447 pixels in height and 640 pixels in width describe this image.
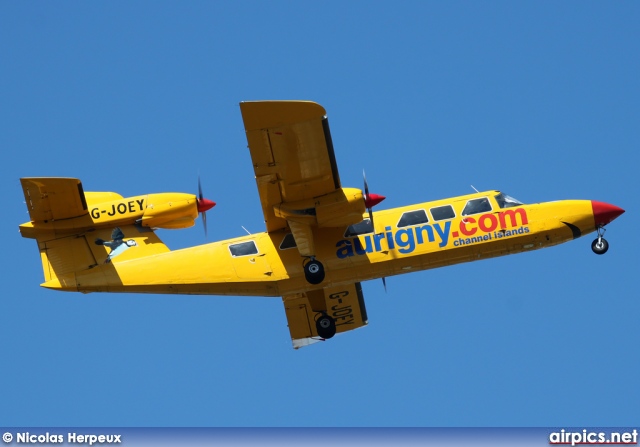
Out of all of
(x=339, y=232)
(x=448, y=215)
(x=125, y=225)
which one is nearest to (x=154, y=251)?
(x=125, y=225)

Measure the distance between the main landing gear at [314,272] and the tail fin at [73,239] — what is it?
160 inches

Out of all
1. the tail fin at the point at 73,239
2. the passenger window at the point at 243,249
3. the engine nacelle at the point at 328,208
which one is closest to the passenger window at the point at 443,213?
the engine nacelle at the point at 328,208

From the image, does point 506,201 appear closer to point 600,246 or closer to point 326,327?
point 600,246

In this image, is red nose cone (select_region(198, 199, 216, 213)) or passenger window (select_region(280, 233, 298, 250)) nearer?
red nose cone (select_region(198, 199, 216, 213))

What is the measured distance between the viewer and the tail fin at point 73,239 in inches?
1171

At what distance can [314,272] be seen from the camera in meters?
29.8

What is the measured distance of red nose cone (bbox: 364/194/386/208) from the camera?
A: 1172 inches

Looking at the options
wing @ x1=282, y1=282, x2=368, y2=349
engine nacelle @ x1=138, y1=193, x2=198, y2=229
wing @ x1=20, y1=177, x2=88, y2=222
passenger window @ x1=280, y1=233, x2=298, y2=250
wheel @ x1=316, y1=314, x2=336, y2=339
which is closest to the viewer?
wing @ x1=20, y1=177, x2=88, y2=222

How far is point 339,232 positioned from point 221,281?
11.2ft

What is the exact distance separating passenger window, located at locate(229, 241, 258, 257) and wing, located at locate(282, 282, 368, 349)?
3.28 meters

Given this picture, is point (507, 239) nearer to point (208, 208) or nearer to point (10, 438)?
point (208, 208)

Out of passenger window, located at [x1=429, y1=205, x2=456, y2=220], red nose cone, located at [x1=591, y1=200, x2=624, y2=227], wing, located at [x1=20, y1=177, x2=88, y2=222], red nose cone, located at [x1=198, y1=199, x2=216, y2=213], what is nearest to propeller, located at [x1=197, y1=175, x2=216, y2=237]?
red nose cone, located at [x1=198, y1=199, x2=216, y2=213]

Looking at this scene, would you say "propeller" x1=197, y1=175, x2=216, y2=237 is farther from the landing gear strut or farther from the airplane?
the landing gear strut

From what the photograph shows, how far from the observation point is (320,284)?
30.4 metres
